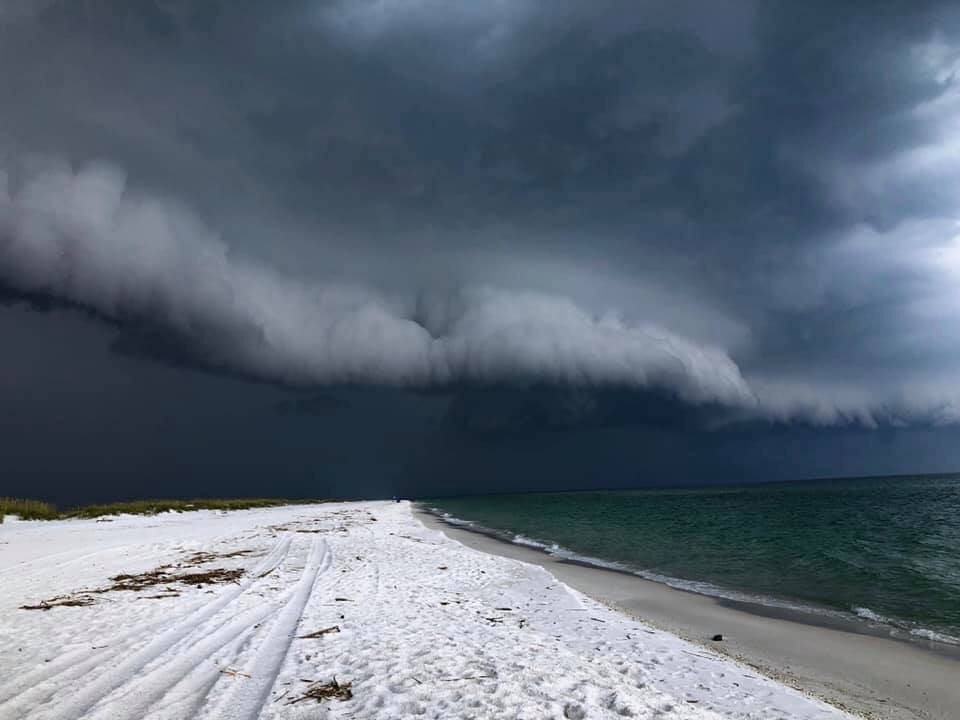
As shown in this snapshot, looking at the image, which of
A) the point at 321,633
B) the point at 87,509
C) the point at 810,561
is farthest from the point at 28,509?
the point at 810,561

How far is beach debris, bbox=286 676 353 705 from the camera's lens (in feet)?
20.8

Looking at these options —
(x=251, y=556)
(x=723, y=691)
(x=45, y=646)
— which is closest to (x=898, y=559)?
(x=723, y=691)

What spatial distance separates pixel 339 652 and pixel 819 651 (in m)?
9.81

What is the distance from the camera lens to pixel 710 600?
1599 centimetres

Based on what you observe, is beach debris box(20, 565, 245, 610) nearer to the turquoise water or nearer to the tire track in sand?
the tire track in sand

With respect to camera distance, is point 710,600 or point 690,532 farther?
point 690,532

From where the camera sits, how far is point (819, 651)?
35.1 feet

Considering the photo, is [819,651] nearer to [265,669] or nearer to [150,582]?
[265,669]

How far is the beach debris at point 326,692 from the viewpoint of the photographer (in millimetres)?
6348

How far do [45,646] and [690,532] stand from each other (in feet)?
128

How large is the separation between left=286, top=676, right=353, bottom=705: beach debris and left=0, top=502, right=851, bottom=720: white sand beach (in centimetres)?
3

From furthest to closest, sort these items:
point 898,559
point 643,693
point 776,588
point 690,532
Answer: point 690,532 → point 898,559 → point 776,588 → point 643,693

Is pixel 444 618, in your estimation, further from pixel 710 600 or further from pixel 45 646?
pixel 710 600

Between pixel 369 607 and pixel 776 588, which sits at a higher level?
pixel 369 607
